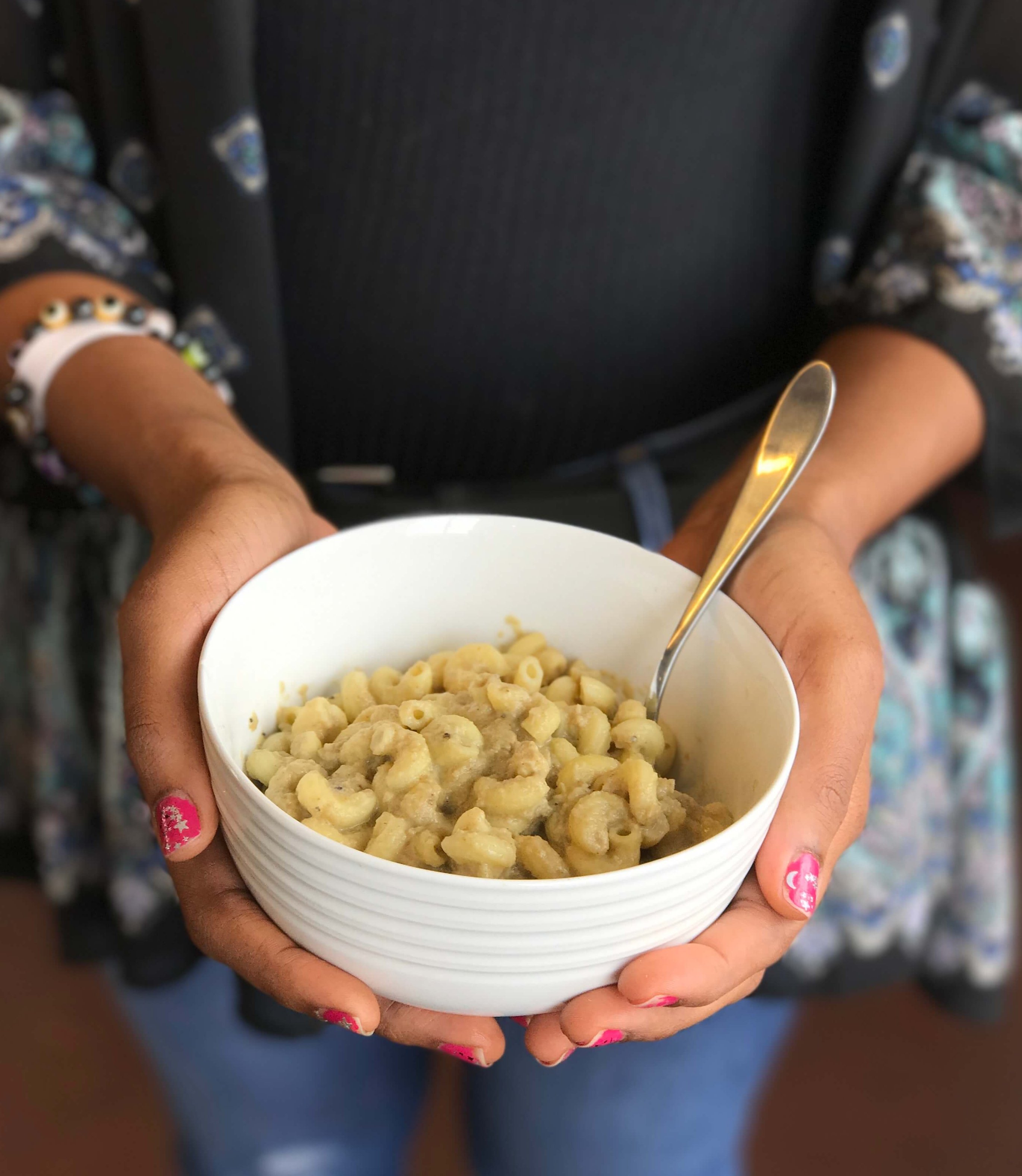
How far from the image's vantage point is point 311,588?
537mm

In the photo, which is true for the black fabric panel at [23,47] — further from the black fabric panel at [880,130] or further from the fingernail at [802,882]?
the fingernail at [802,882]

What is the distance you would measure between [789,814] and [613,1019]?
11 cm

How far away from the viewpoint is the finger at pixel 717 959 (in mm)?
410

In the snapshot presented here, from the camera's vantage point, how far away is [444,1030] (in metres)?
0.44

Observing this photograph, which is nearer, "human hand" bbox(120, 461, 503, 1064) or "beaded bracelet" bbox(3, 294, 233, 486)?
"human hand" bbox(120, 461, 503, 1064)

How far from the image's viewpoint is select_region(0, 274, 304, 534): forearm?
585 mm

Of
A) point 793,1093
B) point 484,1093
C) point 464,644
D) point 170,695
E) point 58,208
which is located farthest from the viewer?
point 793,1093

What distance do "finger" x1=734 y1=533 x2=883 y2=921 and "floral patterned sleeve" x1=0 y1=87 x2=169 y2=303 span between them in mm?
472

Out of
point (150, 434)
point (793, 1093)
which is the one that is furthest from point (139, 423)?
→ point (793, 1093)

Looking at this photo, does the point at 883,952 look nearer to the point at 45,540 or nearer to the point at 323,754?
the point at 323,754

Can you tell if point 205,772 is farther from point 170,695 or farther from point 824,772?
point 824,772

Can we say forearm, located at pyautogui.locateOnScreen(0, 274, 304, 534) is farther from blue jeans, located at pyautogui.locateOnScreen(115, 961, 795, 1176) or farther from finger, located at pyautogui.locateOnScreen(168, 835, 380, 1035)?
blue jeans, located at pyautogui.locateOnScreen(115, 961, 795, 1176)

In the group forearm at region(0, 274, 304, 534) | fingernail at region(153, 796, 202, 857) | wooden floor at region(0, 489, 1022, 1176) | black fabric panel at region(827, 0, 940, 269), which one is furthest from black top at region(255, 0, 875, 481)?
wooden floor at region(0, 489, 1022, 1176)

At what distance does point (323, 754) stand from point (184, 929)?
35cm
